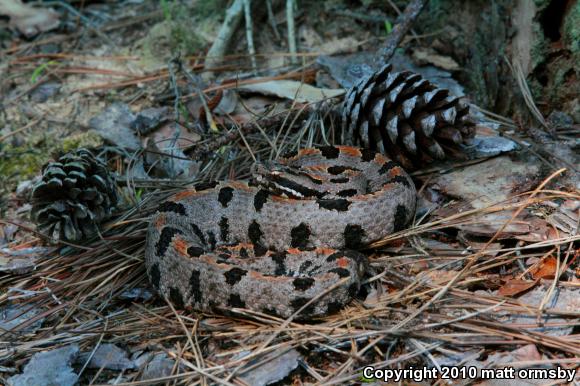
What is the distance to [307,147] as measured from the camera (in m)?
5.36

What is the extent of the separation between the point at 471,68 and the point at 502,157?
142 cm

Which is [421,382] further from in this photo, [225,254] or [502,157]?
[502,157]

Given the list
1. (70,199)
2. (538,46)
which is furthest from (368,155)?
(70,199)

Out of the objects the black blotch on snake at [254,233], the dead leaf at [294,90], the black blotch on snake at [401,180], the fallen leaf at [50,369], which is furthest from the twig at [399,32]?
the fallen leaf at [50,369]

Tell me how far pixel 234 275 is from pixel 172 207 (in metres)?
1.03

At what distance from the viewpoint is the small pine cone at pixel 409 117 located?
474 centimetres

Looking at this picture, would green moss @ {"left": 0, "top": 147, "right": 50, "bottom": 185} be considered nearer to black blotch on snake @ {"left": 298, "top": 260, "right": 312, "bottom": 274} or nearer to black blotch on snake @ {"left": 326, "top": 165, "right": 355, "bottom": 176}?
black blotch on snake @ {"left": 326, "top": 165, "right": 355, "bottom": 176}

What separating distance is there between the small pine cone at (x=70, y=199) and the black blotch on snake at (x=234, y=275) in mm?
1361

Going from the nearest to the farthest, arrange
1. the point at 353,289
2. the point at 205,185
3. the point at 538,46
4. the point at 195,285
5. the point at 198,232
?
the point at 353,289 → the point at 195,285 → the point at 198,232 → the point at 205,185 → the point at 538,46

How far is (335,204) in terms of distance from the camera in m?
4.46

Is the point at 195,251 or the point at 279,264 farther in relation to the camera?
the point at 279,264

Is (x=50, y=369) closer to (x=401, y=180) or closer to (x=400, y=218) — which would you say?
(x=400, y=218)

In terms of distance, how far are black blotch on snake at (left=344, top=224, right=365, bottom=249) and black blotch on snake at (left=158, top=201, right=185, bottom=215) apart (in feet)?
4.25

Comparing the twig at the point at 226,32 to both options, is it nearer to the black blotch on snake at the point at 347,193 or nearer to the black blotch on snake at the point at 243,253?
the black blotch on snake at the point at 347,193
